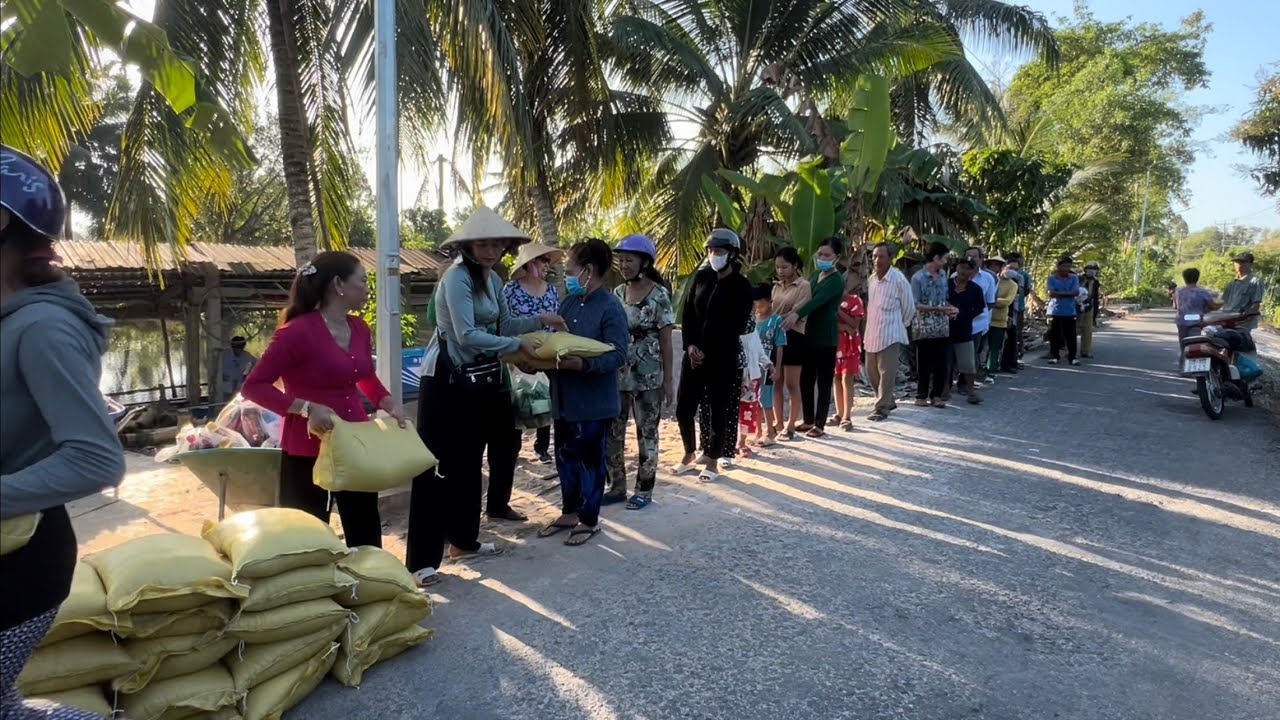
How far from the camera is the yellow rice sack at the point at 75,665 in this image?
2.16 m

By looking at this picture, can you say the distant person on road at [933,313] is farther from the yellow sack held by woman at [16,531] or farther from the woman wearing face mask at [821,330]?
the yellow sack held by woman at [16,531]

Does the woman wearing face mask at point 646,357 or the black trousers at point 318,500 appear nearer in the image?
the black trousers at point 318,500

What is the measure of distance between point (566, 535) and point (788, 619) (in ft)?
5.06

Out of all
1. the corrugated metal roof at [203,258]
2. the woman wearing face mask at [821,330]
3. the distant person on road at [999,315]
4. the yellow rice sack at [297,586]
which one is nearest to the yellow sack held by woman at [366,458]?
the yellow rice sack at [297,586]

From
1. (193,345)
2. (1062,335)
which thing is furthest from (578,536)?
(1062,335)

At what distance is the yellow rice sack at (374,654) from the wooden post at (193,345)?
10.3 m

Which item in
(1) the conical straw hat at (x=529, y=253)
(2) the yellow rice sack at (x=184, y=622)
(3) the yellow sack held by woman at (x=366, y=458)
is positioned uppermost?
(1) the conical straw hat at (x=529, y=253)

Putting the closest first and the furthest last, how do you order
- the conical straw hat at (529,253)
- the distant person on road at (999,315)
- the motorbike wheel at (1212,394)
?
the conical straw hat at (529,253) < the motorbike wheel at (1212,394) < the distant person on road at (999,315)

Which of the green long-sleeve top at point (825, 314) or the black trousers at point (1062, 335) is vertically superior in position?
the green long-sleeve top at point (825, 314)

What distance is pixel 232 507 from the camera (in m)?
4.32

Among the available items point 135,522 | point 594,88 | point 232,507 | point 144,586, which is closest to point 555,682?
point 144,586

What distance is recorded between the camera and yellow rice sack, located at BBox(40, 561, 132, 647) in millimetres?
2188

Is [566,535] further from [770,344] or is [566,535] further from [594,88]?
[594,88]

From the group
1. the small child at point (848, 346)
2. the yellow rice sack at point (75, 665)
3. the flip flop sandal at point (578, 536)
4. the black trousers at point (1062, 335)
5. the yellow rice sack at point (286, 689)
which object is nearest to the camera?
the yellow rice sack at point (75, 665)
